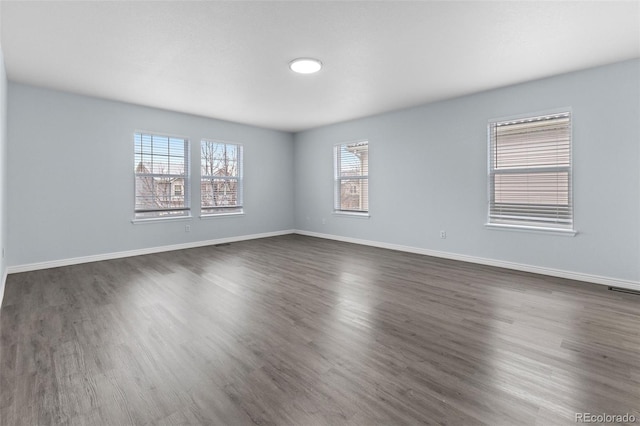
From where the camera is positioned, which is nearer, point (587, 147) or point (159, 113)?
point (587, 147)

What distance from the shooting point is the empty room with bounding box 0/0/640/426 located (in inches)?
68.4

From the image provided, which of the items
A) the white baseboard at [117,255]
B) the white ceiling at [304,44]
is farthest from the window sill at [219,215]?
the white ceiling at [304,44]

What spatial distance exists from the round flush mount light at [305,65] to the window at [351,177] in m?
2.78

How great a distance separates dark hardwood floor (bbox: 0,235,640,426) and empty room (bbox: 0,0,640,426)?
19 millimetres

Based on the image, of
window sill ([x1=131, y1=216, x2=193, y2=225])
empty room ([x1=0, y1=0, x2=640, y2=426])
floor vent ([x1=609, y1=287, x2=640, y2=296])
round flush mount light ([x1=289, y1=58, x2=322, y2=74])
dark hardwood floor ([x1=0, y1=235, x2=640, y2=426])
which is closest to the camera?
dark hardwood floor ([x1=0, y1=235, x2=640, y2=426])

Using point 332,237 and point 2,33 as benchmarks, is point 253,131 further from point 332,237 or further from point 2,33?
point 2,33

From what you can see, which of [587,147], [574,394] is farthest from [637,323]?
[587,147]

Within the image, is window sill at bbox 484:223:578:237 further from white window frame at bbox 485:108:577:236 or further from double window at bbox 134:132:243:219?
double window at bbox 134:132:243:219

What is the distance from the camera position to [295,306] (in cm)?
292

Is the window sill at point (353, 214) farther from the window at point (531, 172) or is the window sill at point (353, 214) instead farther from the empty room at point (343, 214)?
the window at point (531, 172)

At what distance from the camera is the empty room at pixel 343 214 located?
1737 millimetres

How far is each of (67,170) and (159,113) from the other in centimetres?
172

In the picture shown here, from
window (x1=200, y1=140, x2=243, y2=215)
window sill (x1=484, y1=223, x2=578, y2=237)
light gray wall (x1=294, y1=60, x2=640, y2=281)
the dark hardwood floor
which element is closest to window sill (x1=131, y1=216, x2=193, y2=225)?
window (x1=200, y1=140, x2=243, y2=215)

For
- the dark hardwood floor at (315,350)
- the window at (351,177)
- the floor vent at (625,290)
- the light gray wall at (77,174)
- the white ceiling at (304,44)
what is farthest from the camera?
the window at (351,177)
